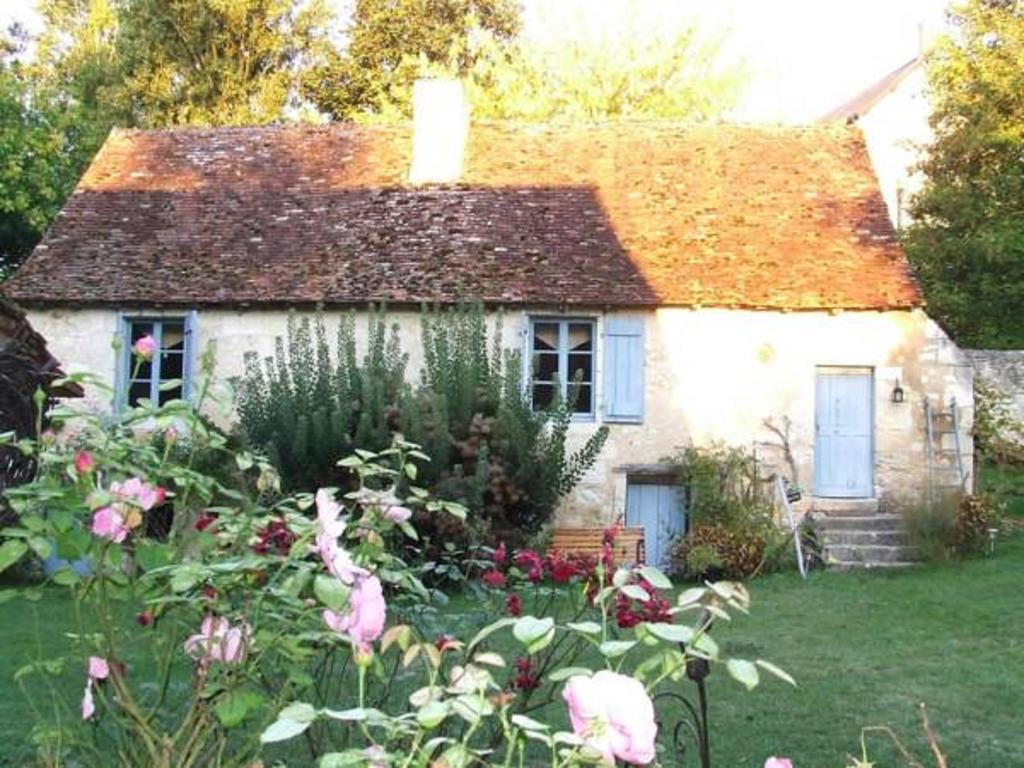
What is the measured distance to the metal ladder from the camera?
48.4 feet

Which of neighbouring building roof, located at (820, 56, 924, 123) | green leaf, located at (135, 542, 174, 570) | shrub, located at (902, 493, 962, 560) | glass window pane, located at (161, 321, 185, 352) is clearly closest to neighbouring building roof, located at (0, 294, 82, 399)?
glass window pane, located at (161, 321, 185, 352)

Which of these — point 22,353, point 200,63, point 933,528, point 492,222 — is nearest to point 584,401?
point 492,222

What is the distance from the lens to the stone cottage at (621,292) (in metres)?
14.9

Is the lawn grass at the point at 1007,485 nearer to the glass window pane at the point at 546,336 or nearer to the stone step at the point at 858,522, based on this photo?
the stone step at the point at 858,522

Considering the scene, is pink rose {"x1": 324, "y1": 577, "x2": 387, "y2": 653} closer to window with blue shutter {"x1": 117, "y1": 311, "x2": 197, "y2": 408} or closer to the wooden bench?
the wooden bench

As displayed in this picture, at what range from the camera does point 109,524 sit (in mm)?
2604

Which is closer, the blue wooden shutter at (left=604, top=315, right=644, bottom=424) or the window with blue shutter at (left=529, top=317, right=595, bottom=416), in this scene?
the blue wooden shutter at (left=604, top=315, right=644, bottom=424)

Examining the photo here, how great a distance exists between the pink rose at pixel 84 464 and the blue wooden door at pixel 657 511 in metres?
12.8

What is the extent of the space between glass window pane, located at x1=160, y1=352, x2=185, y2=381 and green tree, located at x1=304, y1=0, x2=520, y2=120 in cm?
1398

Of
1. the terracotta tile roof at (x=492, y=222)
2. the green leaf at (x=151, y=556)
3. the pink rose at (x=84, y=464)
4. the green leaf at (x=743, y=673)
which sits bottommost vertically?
the green leaf at (x=743, y=673)

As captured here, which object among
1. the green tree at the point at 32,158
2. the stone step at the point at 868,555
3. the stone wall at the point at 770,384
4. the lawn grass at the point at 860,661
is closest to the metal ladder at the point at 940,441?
the stone wall at the point at 770,384

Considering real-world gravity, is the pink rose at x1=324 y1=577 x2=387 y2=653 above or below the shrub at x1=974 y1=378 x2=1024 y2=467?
below

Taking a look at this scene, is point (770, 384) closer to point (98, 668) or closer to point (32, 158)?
point (98, 668)

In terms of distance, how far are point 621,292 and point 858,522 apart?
4242 millimetres
